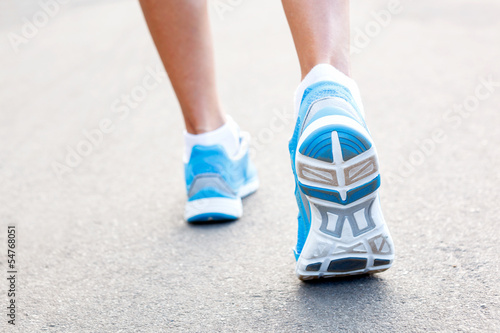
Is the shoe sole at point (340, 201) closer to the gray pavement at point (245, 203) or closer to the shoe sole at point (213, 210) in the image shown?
the gray pavement at point (245, 203)

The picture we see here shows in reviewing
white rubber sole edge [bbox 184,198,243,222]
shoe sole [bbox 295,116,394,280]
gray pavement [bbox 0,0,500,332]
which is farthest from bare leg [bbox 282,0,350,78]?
white rubber sole edge [bbox 184,198,243,222]

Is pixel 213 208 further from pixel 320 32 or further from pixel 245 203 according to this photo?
pixel 320 32

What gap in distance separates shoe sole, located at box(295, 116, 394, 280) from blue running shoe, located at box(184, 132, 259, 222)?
0.46 metres

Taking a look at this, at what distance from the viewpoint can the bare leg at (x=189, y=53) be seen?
1.48 metres

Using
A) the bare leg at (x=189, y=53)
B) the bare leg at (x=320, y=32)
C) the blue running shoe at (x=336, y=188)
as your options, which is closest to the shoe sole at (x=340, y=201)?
the blue running shoe at (x=336, y=188)

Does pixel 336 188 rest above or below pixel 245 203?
below

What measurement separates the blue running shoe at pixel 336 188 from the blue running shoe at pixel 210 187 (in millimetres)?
437

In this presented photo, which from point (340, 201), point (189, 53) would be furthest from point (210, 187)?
point (340, 201)

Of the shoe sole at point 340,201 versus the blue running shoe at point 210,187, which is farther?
the blue running shoe at point 210,187

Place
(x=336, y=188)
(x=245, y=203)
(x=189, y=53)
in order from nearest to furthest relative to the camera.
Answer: (x=336, y=188) < (x=189, y=53) < (x=245, y=203)

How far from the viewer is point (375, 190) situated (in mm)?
1039

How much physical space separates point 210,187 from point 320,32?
0.60m

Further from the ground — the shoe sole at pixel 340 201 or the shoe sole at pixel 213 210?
the shoe sole at pixel 213 210

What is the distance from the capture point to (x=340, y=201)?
3.39 ft
